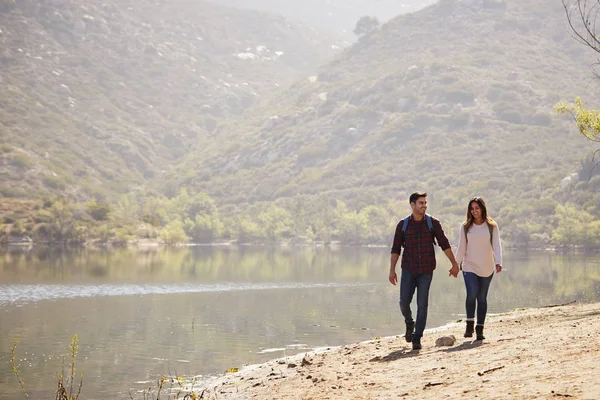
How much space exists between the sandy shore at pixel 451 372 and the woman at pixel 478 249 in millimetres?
1215

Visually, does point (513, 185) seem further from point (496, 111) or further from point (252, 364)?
point (252, 364)

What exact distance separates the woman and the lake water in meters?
3.14

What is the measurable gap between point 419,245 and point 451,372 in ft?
10.6

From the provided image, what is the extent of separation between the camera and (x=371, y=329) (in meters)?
30.2

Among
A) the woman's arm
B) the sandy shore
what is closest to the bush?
the sandy shore

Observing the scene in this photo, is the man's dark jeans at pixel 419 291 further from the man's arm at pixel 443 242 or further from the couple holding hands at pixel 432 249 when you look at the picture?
the man's arm at pixel 443 242

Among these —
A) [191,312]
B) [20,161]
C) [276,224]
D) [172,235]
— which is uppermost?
[20,161]

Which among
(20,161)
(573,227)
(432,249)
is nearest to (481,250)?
(432,249)

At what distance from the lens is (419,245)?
15070 millimetres

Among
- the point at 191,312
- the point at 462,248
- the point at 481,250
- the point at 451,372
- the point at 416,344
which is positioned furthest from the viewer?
the point at 191,312

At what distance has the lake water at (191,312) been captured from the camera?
73.4ft

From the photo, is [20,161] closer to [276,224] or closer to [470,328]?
[276,224]

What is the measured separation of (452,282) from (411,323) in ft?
143

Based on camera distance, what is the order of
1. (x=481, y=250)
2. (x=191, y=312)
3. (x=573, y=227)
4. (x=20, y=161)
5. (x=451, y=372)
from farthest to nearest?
1. (x=20, y=161)
2. (x=573, y=227)
3. (x=191, y=312)
4. (x=481, y=250)
5. (x=451, y=372)
